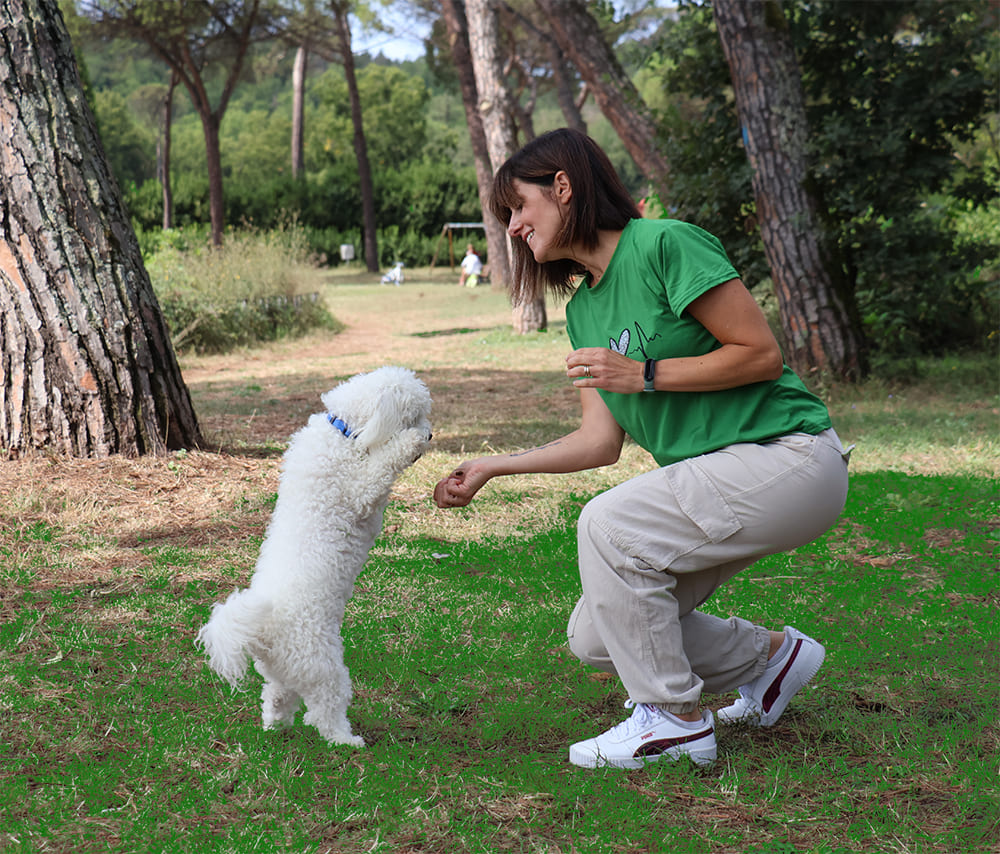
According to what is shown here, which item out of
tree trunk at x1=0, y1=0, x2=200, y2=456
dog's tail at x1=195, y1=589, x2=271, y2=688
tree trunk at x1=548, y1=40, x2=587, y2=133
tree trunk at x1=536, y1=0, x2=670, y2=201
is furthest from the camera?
tree trunk at x1=548, y1=40, x2=587, y2=133

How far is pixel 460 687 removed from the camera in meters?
3.52

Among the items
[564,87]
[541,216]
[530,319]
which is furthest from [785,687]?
[564,87]

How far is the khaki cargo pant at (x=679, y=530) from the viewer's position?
2.66m

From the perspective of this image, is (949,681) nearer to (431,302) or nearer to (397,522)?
(397,522)

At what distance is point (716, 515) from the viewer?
2658 millimetres

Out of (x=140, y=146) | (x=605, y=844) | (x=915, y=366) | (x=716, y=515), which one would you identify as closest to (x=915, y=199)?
(x=915, y=366)

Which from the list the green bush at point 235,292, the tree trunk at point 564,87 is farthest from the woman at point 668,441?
the tree trunk at point 564,87

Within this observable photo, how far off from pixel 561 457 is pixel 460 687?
0.97 meters

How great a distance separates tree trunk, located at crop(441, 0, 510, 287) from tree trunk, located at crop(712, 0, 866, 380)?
11.5 metres

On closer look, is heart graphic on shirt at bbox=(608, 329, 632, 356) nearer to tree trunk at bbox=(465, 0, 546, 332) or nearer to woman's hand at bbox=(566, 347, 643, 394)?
woman's hand at bbox=(566, 347, 643, 394)

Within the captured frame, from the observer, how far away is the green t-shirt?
2.71m

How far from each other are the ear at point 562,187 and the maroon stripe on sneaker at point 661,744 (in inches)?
63.4

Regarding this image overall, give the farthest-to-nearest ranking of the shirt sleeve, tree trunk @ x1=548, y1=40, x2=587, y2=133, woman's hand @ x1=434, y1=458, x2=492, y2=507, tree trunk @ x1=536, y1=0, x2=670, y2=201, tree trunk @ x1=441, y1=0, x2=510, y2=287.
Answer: tree trunk @ x1=548, y1=40, x2=587, y2=133, tree trunk @ x1=441, y1=0, x2=510, y2=287, tree trunk @ x1=536, y1=0, x2=670, y2=201, woman's hand @ x1=434, y1=458, x2=492, y2=507, the shirt sleeve

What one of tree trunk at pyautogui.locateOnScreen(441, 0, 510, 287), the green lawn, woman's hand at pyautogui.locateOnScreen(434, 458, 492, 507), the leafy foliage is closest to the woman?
the green lawn
